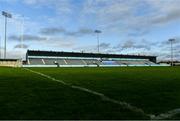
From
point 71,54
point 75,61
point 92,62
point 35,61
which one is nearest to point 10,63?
point 35,61

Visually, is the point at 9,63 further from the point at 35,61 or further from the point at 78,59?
the point at 78,59

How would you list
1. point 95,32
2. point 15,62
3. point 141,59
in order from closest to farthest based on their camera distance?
point 15,62 < point 95,32 < point 141,59

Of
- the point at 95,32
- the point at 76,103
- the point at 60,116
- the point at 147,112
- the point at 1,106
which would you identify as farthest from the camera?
the point at 95,32

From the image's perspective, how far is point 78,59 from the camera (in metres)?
136

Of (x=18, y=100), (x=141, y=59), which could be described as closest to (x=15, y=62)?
(x=141, y=59)

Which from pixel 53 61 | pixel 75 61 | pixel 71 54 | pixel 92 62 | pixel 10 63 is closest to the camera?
pixel 10 63

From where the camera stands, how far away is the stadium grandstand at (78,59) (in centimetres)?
12150

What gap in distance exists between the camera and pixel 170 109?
34.1 ft

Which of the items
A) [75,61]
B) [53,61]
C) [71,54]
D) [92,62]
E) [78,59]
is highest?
[71,54]

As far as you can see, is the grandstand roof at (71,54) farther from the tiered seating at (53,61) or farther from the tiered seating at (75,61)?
the tiered seating at (75,61)

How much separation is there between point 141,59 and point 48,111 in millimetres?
150977

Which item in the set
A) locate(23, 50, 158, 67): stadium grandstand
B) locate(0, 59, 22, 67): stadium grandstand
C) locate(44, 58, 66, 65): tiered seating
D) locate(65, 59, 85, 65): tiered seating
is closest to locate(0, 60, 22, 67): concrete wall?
locate(0, 59, 22, 67): stadium grandstand

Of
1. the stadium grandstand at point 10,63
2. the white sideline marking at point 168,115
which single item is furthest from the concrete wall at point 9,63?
the white sideline marking at point 168,115

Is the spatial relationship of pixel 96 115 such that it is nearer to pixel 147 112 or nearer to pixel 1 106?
pixel 147 112
